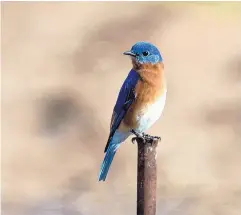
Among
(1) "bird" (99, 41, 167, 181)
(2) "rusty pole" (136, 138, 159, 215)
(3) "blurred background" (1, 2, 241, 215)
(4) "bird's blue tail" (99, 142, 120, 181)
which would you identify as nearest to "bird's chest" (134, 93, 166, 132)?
(1) "bird" (99, 41, 167, 181)

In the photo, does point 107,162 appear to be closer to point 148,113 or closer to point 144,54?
point 148,113

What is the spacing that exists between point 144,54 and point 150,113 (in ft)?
0.93

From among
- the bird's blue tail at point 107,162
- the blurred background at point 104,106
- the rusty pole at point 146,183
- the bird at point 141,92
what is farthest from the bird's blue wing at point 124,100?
the blurred background at point 104,106

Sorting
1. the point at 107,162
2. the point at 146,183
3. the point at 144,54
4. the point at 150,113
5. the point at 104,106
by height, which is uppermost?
the point at 104,106

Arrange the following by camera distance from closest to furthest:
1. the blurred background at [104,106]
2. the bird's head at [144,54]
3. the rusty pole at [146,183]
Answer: the rusty pole at [146,183] < the bird's head at [144,54] < the blurred background at [104,106]

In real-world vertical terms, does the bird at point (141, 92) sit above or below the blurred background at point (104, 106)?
below

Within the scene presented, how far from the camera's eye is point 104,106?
23.8 feet

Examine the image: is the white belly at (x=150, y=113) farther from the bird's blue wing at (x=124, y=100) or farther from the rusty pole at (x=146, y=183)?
the rusty pole at (x=146, y=183)

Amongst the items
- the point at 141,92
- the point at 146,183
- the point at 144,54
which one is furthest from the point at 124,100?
the point at 146,183

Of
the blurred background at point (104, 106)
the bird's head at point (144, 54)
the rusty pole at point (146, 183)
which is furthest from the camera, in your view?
the blurred background at point (104, 106)

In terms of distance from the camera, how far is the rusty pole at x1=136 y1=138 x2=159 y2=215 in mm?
3539

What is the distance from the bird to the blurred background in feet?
6.46

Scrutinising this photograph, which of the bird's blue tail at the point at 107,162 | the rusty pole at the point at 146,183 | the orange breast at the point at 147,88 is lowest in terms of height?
the rusty pole at the point at 146,183

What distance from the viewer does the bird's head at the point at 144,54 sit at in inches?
168
